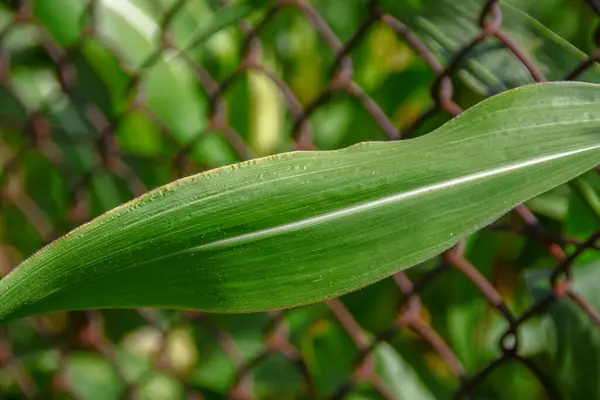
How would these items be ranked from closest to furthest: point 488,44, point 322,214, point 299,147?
point 322,214
point 488,44
point 299,147

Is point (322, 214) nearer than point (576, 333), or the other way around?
point (322, 214)

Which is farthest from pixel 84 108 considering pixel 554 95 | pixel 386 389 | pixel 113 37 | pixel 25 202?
pixel 554 95

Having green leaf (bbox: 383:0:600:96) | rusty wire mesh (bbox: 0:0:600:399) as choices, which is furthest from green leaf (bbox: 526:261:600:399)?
green leaf (bbox: 383:0:600:96)

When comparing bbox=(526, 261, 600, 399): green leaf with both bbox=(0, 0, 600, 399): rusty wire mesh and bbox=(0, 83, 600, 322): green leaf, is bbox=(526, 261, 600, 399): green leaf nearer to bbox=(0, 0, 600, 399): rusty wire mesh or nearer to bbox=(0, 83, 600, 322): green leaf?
bbox=(0, 0, 600, 399): rusty wire mesh

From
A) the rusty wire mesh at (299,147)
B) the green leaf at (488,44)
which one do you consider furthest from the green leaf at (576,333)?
the green leaf at (488,44)

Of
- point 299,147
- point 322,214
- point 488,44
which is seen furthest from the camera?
point 299,147

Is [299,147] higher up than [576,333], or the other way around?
[299,147]

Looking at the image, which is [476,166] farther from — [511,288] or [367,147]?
[511,288]
